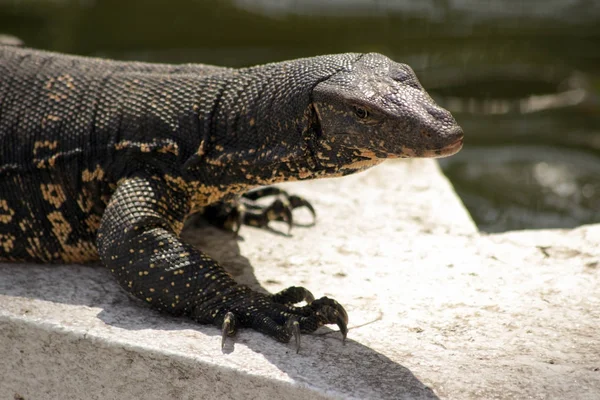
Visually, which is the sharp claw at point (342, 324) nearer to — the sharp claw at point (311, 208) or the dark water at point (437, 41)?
the sharp claw at point (311, 208)

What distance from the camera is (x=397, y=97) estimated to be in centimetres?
506

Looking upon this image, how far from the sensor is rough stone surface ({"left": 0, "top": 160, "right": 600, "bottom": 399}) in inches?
193

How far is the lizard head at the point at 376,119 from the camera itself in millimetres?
4848

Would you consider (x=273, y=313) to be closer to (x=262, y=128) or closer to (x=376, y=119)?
(x=262, y=128)

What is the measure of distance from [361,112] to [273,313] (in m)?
1.31

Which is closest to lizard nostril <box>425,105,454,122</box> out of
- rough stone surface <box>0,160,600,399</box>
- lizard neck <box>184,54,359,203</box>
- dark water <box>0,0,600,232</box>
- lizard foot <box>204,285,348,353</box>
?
lizard neck <box>184,54,359,203</box>

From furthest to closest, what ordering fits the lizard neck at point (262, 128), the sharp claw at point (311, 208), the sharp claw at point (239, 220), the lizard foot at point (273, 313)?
1. the sharp claw at point (311, 208)
2. the sharp claw at point (239, 220)
3. the lizard neck at point (262, 128)
4. the lizard foot at point (273, 313)

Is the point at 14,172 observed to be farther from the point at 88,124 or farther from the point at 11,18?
the point at 11,18

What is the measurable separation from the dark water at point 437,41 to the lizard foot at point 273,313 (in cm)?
635

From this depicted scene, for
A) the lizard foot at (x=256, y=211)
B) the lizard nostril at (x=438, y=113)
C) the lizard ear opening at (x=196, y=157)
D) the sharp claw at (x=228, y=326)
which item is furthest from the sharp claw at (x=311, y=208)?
the lizard nostril at (x=438, y=113)

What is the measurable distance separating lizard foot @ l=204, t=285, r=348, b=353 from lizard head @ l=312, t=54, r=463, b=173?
0.87 meters

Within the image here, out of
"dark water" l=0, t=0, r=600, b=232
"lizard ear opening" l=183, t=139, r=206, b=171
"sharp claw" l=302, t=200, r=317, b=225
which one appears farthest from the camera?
"dark water" l=0, t=0, r=600, b=232

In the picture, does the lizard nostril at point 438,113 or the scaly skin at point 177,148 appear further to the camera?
the scaly skin at point 177,148

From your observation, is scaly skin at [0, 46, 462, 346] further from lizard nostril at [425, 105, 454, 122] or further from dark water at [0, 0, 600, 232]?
dark water at [0, 0, 600, 232]
